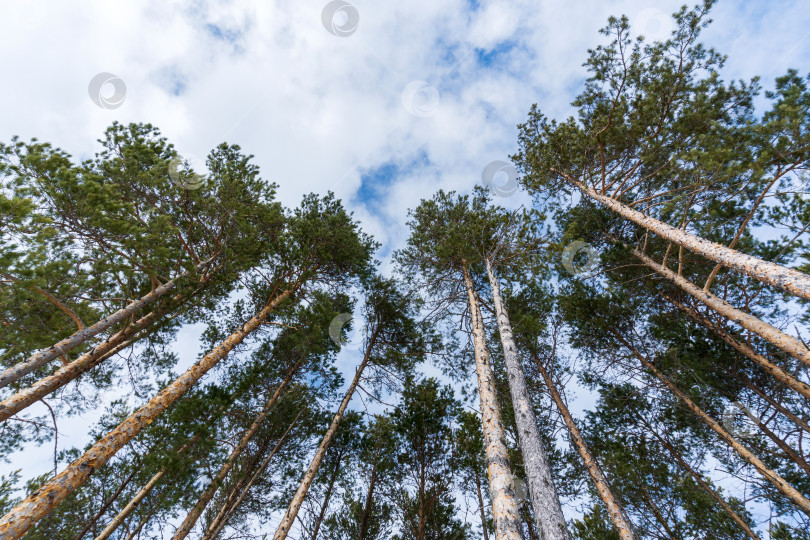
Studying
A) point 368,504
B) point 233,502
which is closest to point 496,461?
point 368,504

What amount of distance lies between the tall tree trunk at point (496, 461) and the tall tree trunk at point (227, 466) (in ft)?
22.3

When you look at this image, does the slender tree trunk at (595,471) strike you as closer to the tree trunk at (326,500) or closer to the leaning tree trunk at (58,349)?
the tree trunk at (326,500)

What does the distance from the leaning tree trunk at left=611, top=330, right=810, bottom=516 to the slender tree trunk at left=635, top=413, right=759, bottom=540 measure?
124 cm

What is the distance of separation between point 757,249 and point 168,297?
55.2 ft

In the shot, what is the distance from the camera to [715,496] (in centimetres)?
865

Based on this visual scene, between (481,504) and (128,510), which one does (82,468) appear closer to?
(128,510)

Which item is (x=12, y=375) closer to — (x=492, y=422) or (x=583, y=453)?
(x=492, y=422)

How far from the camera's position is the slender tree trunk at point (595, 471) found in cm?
744

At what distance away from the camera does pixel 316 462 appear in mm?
8555

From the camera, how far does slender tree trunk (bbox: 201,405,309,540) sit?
8.50m

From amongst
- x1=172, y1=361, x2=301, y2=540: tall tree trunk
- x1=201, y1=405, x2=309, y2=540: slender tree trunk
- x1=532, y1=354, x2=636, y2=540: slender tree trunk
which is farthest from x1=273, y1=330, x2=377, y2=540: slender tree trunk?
x1=532, y1=354, x2=636, y2=540: slender tree trunk

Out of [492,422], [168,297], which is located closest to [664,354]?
[492,422]

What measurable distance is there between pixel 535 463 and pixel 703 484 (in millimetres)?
8045

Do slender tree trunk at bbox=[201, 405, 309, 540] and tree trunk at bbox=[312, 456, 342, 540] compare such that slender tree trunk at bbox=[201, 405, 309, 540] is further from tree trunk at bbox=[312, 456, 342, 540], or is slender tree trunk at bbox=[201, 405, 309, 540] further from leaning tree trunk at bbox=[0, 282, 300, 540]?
leaning tree trunk at bbox=[0, 282, 300, 540]
